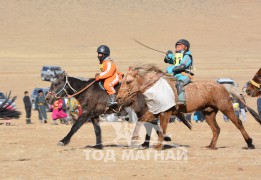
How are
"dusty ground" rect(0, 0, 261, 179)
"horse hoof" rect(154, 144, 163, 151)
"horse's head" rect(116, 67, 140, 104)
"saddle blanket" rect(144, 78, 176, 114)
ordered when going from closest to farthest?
1. "dusty ground" rect(0, 0, 261, 179)
2. "horse's head" rect(116, 67, 140, 104)
3. "saddle blanket" rect(144, 78, 176, 114)
4. "horse hoof" rect(154, 144, 163, 151)

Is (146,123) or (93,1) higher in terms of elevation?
(93,1)

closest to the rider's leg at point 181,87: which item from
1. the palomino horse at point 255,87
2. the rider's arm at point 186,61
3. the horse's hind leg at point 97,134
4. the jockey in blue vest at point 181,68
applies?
the jockey in blue vest at point 181,68

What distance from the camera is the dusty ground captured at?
37.9 feet

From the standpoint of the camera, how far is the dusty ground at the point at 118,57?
1154 cm

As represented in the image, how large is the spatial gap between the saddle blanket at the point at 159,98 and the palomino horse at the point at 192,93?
0.13 m

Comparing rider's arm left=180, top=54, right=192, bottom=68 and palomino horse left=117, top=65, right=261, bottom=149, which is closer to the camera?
palomino horse left=117, top=65, right=261, bottom=149

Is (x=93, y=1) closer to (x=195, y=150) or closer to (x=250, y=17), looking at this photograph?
(x=250, y=17)

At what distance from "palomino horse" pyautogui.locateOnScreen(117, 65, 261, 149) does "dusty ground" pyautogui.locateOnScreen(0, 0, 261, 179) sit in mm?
868

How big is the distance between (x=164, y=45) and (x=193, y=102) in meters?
55.5

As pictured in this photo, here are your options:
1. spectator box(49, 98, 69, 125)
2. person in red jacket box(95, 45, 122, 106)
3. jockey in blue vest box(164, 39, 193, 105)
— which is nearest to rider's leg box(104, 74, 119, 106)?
person in red jacket box(95, 45, 122, 106)

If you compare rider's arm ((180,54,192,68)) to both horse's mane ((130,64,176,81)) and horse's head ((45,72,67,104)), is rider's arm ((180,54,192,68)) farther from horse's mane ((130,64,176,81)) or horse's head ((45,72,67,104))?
horse's head ((45,72,67,104))

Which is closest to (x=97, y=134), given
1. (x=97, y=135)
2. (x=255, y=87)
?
(x=97, y=135)

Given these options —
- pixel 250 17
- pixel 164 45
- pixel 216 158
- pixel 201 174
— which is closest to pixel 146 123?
pixel 216 158

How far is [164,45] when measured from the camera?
227ft
